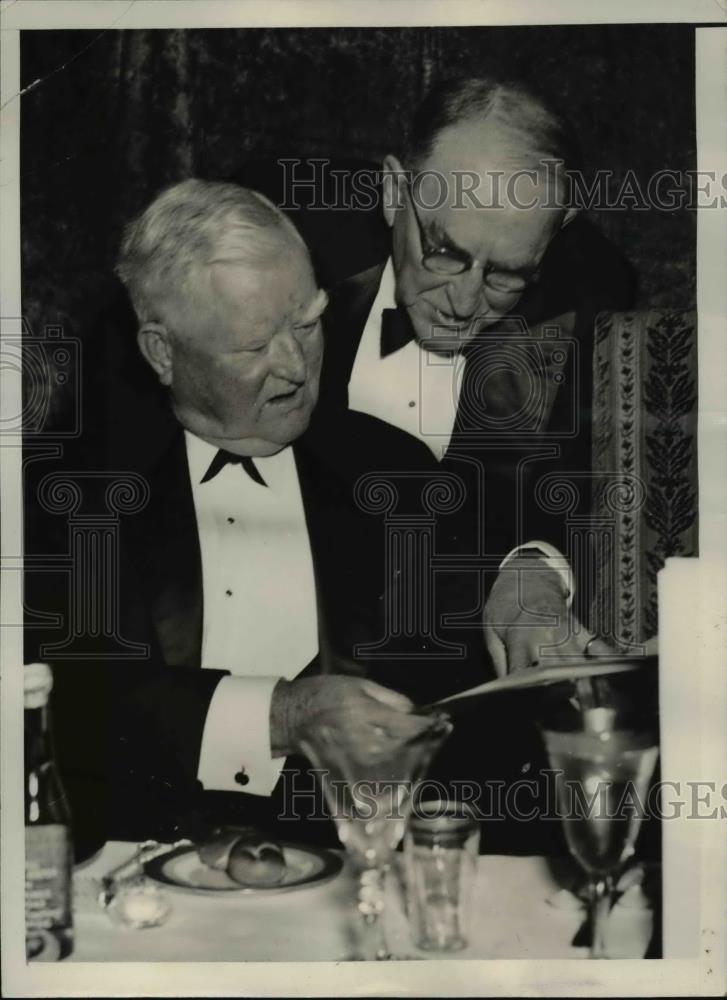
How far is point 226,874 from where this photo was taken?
857 millimetres

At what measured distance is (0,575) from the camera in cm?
88

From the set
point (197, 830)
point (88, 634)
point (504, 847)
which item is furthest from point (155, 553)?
point (504, 847)

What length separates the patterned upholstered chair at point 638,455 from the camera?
0.86 meters

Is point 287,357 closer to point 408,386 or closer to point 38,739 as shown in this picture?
point 408,386

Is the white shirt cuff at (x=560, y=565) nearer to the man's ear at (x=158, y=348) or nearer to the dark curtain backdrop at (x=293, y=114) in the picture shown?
the dark curtain backdrop at (x=293, y=114)

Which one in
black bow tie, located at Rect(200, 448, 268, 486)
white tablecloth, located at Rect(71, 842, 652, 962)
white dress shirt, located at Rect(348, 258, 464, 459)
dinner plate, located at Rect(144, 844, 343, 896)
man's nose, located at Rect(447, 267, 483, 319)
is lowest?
white tablecloth, located at Rect(71, 842, 652, 962)

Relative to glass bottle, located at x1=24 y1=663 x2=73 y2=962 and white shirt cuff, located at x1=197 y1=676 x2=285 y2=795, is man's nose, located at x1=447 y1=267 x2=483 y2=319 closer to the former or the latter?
white shirt cuff, located at x1=197 y1=676 x2=285 y2=795

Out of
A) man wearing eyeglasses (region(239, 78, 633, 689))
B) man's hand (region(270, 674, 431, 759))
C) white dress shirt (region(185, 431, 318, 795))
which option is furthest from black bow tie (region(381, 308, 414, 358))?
man's hand (region(270, 674, 431, 759))

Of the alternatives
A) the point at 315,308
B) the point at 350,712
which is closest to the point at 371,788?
the point at 350,712

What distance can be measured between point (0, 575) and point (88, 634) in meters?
0.09

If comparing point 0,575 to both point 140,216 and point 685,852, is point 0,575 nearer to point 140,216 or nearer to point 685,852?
point 140,216

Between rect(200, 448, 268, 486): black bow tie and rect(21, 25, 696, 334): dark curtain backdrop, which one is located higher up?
rect(21, 25, 696, 334): dark curtain backdrop

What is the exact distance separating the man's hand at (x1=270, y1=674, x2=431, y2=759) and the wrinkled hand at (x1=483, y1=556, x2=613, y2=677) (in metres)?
0.09

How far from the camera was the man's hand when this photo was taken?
2.82ft
